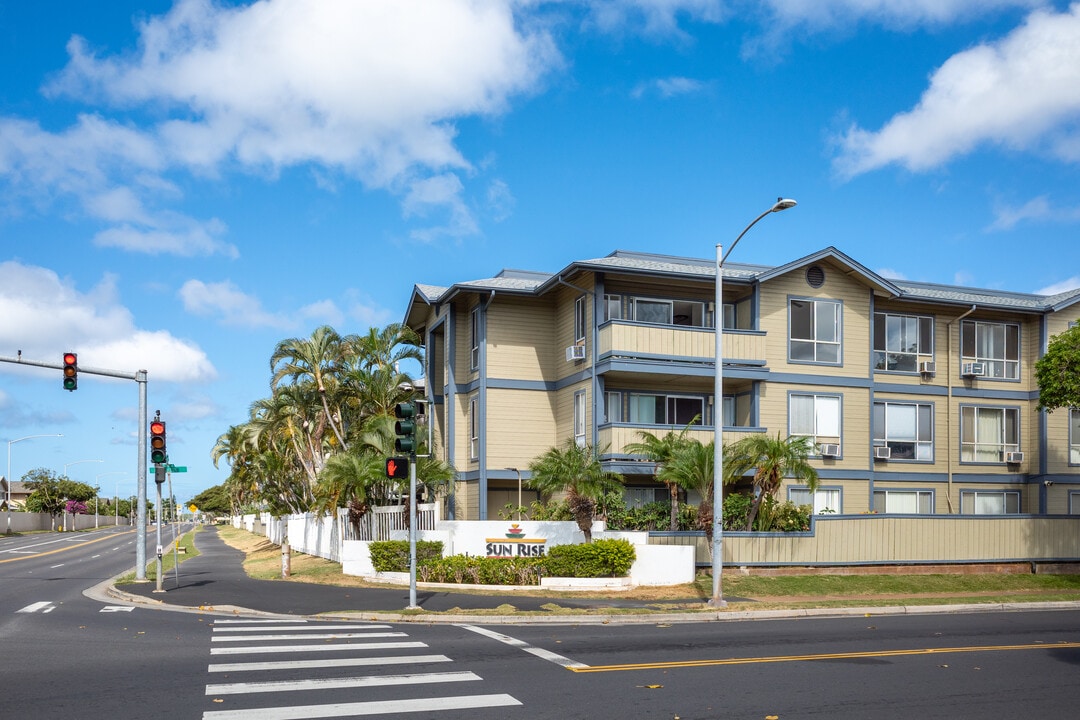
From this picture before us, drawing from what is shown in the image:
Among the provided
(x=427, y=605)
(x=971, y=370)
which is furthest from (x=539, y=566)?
(x=971, y=370)

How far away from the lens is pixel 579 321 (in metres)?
33.0

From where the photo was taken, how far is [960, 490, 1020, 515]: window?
35906 mm

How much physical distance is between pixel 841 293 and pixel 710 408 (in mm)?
6089

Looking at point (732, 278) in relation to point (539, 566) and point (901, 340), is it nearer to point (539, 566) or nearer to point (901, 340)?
point (901, 340)

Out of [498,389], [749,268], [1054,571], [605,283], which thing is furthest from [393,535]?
[1054,571]

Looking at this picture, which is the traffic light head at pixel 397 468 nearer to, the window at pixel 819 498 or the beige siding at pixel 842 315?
the beige siding at pixel 842 315

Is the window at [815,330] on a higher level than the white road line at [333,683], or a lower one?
higher

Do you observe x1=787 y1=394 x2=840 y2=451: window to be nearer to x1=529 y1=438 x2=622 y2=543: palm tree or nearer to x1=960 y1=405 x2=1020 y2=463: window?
x1=960 y1=405 x2=1020 y2=463: window

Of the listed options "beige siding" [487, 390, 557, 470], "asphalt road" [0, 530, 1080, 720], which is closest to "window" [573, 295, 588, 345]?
"beige siding" [487, 390, 557, 470]

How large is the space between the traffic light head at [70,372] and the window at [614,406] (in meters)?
15.9

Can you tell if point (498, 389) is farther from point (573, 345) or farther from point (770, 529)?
point (770, 529)

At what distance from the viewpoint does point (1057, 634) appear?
57.8ft

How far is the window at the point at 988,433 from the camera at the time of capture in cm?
3603

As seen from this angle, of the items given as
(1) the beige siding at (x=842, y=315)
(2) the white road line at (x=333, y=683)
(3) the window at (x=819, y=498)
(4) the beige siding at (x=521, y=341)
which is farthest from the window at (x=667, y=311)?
(2) the white road line at (x=333, y=683)
